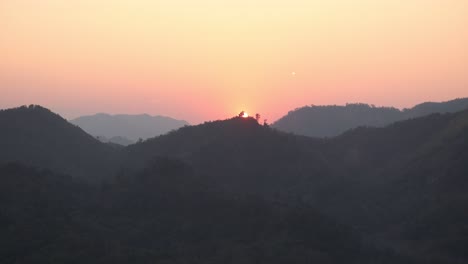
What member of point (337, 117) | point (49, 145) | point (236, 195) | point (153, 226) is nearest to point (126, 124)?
point (337, 117)

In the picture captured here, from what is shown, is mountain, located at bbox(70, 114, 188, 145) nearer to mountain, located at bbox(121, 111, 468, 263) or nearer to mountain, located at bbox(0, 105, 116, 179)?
mountain, located at bbox(0, 105, 116, 179)

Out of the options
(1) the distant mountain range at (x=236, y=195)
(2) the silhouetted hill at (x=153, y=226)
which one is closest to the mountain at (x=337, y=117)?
(1) the distant mountain range at (x=236, y=195)

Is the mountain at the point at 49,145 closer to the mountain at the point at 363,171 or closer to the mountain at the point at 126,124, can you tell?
the mountain at the point at 363,171

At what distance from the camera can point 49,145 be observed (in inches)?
1828

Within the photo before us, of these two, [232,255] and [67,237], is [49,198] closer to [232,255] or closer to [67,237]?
[67,237]

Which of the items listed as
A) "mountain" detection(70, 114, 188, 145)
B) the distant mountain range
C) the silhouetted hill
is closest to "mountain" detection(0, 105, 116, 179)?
the distant mountain range

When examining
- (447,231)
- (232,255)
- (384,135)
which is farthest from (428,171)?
(232,255)

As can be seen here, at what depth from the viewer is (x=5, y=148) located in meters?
43.2

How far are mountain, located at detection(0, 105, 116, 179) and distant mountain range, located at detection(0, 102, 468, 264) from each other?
0.52 feet

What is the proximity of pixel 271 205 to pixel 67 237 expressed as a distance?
389 inches

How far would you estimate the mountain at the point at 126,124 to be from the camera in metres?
164

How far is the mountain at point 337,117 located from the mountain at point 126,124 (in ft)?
Answer: 211

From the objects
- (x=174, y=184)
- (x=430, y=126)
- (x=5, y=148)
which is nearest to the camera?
(x=174, y=184)

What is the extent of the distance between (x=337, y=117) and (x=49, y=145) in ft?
204
